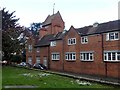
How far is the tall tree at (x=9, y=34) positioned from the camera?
154 ft

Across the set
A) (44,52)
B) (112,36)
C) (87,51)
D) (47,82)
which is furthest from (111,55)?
(44,52)

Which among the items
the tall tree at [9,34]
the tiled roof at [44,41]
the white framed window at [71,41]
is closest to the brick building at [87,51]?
the white framed window at [71,41]

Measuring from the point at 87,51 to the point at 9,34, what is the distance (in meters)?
15.4

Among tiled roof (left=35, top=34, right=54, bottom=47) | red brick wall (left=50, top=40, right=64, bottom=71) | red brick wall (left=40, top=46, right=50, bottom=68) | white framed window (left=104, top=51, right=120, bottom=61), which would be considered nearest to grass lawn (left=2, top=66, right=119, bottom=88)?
white framed window (left=104, top=51, right=120, bottom=61)

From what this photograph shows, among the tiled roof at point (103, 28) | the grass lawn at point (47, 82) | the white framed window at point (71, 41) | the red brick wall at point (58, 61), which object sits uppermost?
the tiled roof at point (103, 28)

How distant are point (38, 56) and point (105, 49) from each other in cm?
2962

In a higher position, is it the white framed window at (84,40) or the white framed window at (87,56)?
the white framed window at (84,40)

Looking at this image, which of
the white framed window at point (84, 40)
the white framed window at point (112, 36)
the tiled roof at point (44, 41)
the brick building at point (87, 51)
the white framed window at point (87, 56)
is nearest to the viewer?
the white framed window at point (112, 36)

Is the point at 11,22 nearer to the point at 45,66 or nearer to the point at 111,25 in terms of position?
the point at 45,66

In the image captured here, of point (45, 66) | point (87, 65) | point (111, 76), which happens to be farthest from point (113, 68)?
point (45, 66)

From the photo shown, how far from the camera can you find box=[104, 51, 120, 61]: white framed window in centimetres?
3882

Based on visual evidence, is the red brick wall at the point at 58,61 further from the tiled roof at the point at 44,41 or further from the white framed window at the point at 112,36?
the white framed window at the point at 112,36

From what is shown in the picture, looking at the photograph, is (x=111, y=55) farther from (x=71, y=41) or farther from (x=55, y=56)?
(x=55, y=56)

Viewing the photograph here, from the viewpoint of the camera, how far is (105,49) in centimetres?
4159
